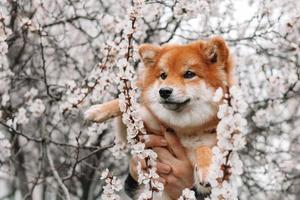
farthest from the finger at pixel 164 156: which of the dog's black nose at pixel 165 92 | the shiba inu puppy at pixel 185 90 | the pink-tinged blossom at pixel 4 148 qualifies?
the pink-tinged blossom at pixel 4 148

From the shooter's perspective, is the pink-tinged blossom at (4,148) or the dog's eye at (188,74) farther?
the pink-tinged blossom at (4,148)

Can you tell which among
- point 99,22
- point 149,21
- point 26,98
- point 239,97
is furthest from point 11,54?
point 239,97

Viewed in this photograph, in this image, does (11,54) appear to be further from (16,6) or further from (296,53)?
(296,53)

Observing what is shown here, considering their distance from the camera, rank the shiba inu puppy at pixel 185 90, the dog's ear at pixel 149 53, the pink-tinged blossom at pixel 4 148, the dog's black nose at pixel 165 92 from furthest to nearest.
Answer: the pink-tinged blossom at pixel 4 148 < the dog's ear at pixel 149 53 < the shiba inu puppy at pixel 185 90 < the dog's black nose at pixel 165 92

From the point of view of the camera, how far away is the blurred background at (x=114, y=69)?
21.6ft

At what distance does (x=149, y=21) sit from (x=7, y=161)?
2024 mm

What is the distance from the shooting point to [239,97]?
2734 mm

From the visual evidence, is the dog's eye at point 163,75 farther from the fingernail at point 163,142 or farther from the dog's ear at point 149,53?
the fingernail at point 163,142

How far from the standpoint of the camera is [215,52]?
14.5ft

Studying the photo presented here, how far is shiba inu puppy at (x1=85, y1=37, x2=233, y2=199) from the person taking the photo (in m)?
4.32

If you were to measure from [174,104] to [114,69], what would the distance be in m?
1.63

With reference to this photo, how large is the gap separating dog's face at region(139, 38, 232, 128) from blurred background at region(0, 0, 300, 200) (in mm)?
1622

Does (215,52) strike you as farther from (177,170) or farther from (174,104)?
(177,170)

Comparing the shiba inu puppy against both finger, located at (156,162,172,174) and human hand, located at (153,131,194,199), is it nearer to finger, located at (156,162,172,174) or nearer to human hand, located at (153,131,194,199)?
human hand, located at (153,131,194,199)
